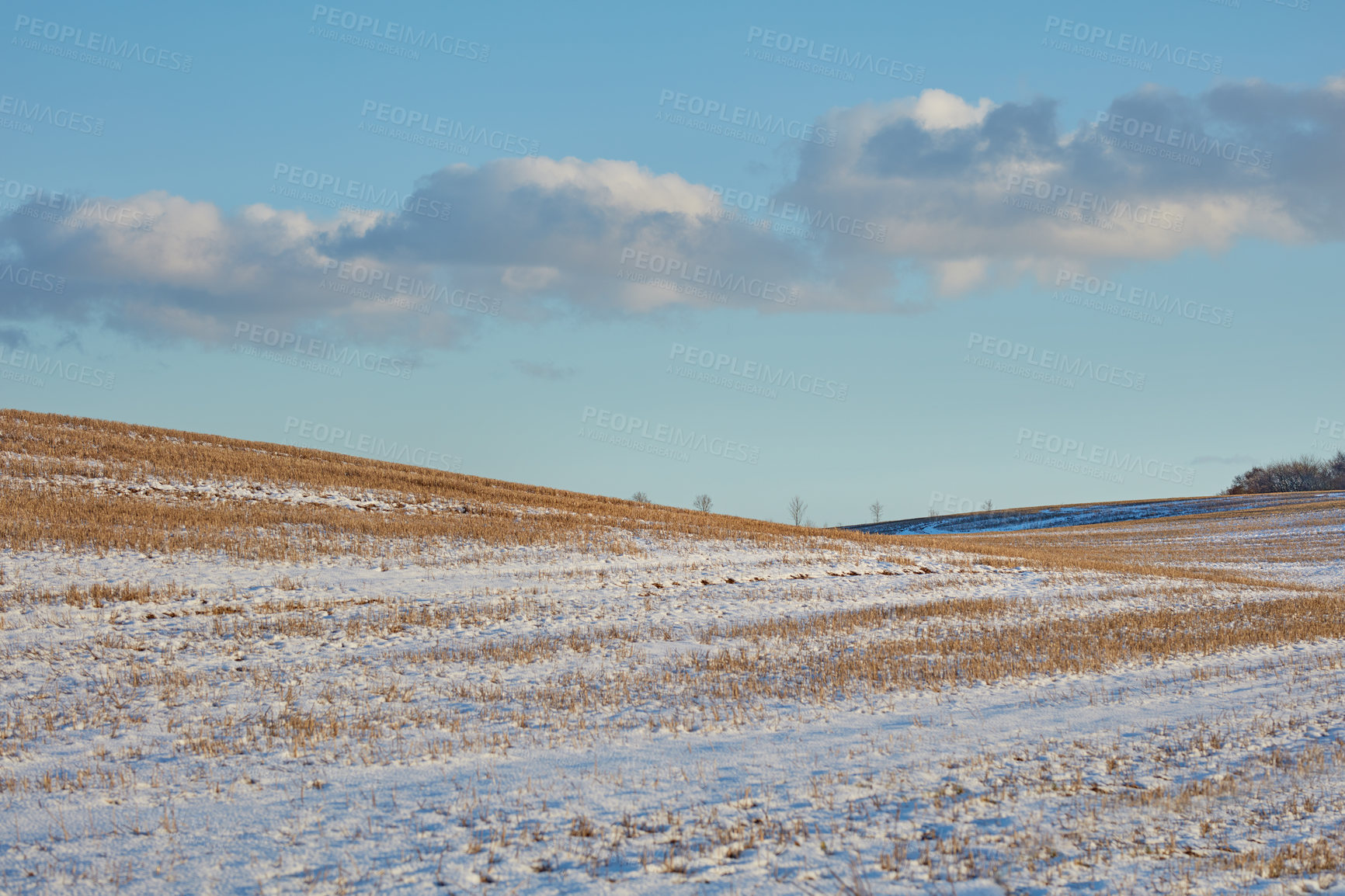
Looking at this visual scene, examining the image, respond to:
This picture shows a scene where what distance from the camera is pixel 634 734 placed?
447 inches

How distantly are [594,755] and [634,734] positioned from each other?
41.7 inches

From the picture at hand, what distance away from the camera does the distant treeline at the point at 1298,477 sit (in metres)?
116

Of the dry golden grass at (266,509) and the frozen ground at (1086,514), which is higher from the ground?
the dry golden grass at (266,509)

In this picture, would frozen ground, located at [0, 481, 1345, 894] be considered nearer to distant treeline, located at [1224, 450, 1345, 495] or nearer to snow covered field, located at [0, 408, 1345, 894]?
snow covered field, located at [0, 408, 1345, 894]

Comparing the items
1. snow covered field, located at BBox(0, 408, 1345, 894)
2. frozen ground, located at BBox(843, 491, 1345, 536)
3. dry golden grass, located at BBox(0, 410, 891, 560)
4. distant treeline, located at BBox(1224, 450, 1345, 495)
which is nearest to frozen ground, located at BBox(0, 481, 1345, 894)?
snow covered field, located at BBox(0, 408, 1345, 894)

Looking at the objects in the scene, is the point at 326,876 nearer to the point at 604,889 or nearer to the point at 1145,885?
the point at 604,889

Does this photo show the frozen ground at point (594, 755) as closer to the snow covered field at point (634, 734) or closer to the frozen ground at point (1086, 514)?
the snow covered field at point (634, 734)

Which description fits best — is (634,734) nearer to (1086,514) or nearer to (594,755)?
(594,755)

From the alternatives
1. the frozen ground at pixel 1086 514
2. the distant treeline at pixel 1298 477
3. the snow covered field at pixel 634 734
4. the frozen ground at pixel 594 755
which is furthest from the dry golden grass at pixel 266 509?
the distant treeline at pixel 1298 477

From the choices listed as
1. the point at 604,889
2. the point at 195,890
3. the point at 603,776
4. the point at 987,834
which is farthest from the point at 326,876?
the point at 987,834

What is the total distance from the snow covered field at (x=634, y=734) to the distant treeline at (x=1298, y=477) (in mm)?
114826

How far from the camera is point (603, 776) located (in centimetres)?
951

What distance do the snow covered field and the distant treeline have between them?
114826 mm

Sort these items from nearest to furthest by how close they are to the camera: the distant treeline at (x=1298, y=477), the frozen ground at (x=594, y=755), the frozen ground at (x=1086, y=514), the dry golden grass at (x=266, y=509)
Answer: the frozen ground at (x=594, y=755)
the dry golden grass at (x=266, y=509)
the frozen ground at (x=1086, y=514)
the distant treeline at (x=1298, y=477)
